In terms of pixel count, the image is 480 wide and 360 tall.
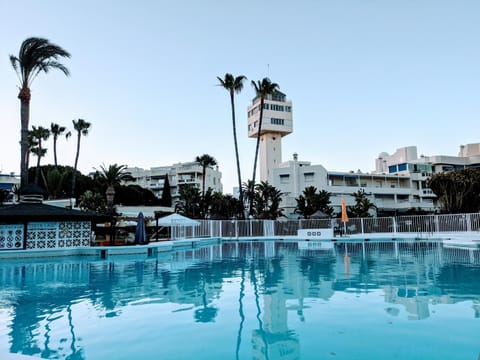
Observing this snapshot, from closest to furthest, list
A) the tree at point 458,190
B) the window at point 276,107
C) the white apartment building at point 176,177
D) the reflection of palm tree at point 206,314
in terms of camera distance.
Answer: the reflection of palm tree at point 206,314
the tree at point 458,190
the window at point 276,107
the white apartment building at point 176,177

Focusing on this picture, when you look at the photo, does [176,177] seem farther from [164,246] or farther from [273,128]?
[164,246]

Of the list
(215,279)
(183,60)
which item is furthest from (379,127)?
(215,279)

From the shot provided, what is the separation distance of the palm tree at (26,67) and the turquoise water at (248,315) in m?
12.7

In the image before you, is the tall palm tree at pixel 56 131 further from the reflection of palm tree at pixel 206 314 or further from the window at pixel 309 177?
the reflection of palm tree at pixel 206 314

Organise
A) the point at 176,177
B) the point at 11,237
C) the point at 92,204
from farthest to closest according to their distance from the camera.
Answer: the point at 176,177 < the point at 92,204 < the point at 11,237

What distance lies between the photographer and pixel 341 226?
3077cm

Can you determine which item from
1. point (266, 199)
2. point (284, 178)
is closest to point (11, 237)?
point (266, 199)

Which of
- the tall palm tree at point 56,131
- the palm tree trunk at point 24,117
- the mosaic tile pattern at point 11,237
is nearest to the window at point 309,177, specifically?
the tall palm tree at point 56,131

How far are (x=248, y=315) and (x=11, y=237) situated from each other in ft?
57.3

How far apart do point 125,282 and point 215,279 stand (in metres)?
2.64

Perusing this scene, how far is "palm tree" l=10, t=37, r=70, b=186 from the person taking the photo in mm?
22256

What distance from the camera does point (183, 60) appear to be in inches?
770

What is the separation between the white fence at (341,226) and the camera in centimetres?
2522

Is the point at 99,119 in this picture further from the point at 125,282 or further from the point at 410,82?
the point at 410,82
